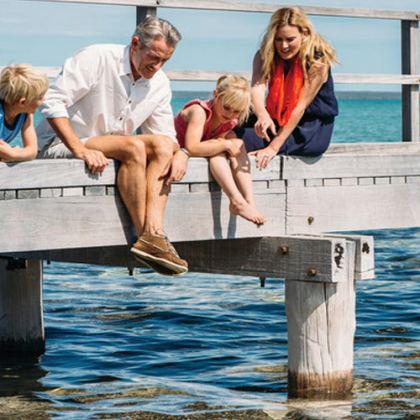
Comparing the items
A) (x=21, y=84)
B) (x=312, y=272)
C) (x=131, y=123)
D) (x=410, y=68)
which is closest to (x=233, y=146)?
(x=131, y=123)

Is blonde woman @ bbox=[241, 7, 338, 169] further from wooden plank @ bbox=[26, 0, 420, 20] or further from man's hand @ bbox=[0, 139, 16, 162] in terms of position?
man's hand @ bbox=[0, 139, 16, 162]

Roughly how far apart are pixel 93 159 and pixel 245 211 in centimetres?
111

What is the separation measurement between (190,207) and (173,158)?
41cm

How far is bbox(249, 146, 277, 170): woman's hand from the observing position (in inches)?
305

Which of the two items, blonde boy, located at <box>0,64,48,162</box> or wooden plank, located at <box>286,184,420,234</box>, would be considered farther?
wooden plank, located at <box>286,184,420,234</box>

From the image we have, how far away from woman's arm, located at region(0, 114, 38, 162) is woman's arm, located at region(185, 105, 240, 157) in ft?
3.58

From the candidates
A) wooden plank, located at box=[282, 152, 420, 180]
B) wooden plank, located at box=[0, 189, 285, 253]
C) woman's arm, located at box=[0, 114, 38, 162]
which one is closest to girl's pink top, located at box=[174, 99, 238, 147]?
wooden plank, located at box=[0, 189, 285, 253]

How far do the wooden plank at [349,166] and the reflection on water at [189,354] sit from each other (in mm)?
1463

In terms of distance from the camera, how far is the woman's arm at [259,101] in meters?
7.68

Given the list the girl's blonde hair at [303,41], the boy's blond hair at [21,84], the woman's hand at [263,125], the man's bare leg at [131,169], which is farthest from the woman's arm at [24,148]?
the girl's blonde hair at [303,41]

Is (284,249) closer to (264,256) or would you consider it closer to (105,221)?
(264,256)

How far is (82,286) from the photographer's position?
48.7ft

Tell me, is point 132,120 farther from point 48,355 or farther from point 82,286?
point 82,286

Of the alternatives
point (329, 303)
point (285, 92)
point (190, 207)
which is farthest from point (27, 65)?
point (329, 303)
